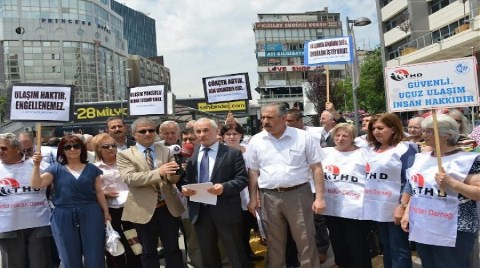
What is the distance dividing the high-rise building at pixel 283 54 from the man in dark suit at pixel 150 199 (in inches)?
2644

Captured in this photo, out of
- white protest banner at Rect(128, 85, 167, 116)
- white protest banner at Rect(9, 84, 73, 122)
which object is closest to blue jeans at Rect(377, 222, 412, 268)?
white protest banner at Rect(9, 84, 73, 122)

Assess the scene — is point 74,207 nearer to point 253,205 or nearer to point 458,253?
point 253,205

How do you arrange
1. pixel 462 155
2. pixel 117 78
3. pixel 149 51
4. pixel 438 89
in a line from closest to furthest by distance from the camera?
1. pixel 462 155
2. pixel 438 89
3. pixel 117 78
4. pixel 149 51

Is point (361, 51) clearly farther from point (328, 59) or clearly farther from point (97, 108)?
point (328, 59)

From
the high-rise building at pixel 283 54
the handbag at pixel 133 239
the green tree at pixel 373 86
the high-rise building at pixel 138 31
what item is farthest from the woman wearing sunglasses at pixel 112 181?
A: the high-rise building at pixel 138 31

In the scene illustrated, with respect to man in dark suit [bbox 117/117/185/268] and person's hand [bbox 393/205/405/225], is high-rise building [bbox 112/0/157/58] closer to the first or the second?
man in dark suit [bbox 117/117/185/268]

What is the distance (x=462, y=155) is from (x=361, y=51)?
91093 mm

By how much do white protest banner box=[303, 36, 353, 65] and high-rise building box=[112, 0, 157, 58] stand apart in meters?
154

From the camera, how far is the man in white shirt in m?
4.48

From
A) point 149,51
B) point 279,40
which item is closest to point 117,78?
point 279,40

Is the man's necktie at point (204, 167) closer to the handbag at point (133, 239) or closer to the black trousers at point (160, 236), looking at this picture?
the black trousers at point (160, 236)

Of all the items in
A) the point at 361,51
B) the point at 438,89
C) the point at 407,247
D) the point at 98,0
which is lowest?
the point at 407,247

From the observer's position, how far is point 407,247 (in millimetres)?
4215

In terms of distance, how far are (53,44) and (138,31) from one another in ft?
265
